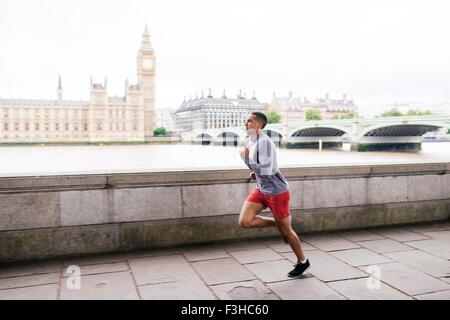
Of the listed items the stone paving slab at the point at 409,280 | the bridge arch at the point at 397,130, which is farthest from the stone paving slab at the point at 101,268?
the bridge arch at the point at 397,130

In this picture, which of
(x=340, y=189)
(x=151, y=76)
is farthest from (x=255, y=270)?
(x=151, y=76)

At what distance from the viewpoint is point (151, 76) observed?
10456 cm

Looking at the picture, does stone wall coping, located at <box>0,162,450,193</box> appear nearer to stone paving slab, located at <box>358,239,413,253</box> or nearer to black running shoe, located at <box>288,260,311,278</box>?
stone paving slab, located at <box>358,239,413,253</box>

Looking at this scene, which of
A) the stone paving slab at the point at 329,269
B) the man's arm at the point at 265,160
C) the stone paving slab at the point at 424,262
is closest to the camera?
the man's arm at the point at 265,160

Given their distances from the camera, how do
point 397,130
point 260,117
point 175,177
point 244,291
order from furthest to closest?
point 397,130 < point 175,177 < point 260,117 < point 244,291

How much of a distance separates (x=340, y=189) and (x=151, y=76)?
10341 cm

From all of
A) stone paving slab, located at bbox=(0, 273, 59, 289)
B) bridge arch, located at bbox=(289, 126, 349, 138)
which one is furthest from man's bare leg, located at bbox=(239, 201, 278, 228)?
bridge arch, located at bbox=(289, 126, 349, 138)

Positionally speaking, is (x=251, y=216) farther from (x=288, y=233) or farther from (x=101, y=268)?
(x=101, y=268)

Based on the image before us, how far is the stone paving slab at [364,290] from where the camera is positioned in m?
2.87

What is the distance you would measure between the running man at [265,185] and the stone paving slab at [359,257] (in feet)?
1.93

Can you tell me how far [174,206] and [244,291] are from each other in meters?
1.41

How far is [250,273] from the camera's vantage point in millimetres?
3367

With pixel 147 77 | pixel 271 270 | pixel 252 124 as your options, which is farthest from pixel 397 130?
pixel 147 77

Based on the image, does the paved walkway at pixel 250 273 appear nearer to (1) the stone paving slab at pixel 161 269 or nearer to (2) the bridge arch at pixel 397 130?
(1) the stone paving slab at pixel 161 269
